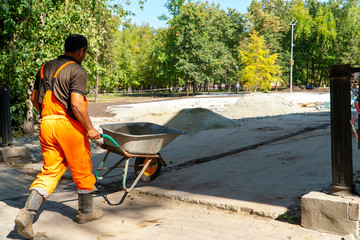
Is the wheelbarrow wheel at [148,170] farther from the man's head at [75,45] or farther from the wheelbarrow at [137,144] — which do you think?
the man's head at [75,45]

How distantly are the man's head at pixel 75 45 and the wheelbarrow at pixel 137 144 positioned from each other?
94cm

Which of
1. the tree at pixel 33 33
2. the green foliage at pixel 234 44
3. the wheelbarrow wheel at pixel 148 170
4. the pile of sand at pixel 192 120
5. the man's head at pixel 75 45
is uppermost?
the green foliage at pixel 234 44

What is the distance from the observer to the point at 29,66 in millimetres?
8523

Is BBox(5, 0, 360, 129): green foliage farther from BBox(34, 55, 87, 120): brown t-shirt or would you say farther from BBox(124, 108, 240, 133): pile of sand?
BBox(34, 55, 87, 120): brown t-shirt

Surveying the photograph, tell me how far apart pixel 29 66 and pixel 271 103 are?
11.8 metres

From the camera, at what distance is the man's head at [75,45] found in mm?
3434

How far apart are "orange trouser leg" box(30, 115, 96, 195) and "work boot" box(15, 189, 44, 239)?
0.10m

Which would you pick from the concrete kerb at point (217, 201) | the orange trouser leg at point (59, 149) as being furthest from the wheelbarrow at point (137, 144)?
the orange trouser leg at point (59, 149)

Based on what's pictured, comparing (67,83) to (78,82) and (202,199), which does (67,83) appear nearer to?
(78,82)

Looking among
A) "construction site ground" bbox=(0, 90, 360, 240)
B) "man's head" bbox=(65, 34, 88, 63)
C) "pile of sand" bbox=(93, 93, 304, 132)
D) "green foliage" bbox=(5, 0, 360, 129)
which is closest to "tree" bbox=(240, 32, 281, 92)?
"green foliage" bbox=(5, 0, 360, 129)

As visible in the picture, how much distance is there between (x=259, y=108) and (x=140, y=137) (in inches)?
514

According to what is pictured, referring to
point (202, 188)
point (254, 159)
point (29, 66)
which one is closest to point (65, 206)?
point (202, 188)

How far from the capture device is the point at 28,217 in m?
→ 3.04

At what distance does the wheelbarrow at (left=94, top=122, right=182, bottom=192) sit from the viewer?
4012 mm
